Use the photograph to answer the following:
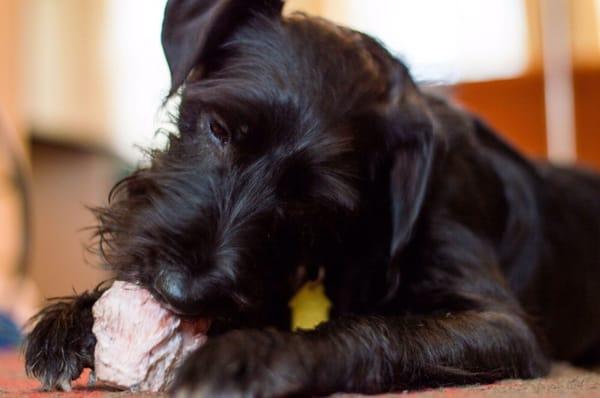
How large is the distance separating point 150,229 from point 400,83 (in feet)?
2.42

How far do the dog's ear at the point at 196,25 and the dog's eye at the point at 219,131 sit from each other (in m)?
0.23

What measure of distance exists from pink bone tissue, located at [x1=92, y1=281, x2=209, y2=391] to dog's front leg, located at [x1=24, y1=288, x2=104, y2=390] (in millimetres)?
104

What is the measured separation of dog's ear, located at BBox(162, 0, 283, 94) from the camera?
79.7 inches

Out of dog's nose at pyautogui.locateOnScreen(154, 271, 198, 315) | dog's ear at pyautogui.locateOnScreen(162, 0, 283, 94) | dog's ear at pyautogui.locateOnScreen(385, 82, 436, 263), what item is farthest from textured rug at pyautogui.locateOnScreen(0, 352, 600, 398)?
dog's ear at pyautogui.locateOnScreen(162, 0, 283, 94)

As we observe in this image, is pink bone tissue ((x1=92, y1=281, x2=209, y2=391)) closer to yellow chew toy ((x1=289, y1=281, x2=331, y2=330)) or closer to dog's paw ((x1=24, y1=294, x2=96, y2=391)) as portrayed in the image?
dog's paw ((x1=24, y1=294, x2=96, y2=391))

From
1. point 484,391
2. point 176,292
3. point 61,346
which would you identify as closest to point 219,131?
point 176,292

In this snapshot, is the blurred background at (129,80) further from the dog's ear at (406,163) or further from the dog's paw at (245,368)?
the dog's paw at (245,368)

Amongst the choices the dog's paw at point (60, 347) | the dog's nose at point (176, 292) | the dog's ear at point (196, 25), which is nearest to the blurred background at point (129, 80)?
the dog's ear at point (196, 25)

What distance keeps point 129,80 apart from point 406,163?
5.22 meters

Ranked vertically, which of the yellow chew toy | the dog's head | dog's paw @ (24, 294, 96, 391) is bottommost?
the yellow chew toy

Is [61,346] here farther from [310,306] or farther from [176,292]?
[310,306]

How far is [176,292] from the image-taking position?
154cm

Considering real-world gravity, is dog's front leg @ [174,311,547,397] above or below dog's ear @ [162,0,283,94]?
below

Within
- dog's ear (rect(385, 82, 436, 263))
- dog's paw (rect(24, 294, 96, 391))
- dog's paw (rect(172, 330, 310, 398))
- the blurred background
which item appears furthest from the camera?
the blurred background
